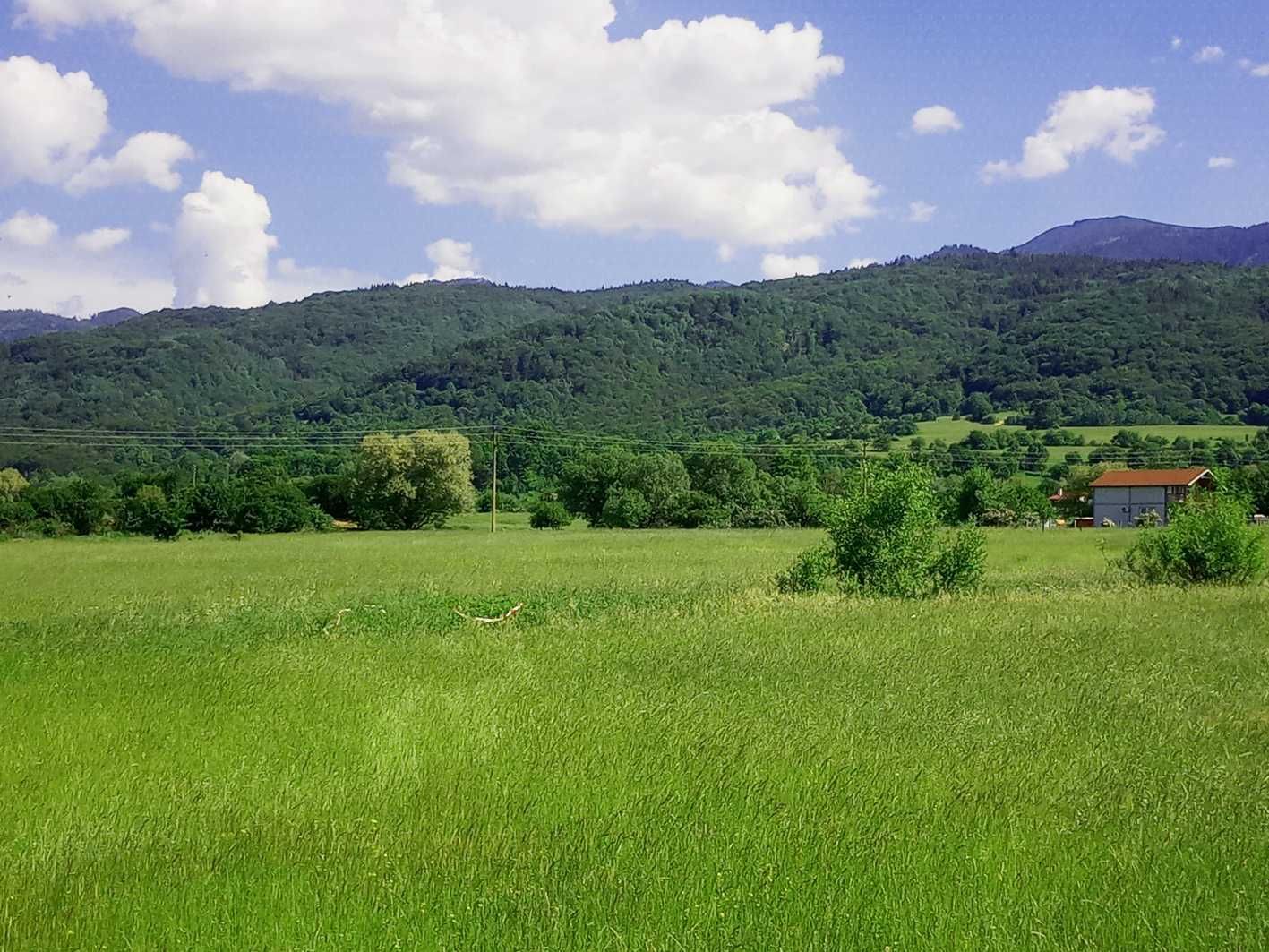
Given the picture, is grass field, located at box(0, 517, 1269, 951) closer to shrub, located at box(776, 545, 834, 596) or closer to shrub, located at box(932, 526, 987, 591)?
shrub, located at box(932, 526, 987, 591)

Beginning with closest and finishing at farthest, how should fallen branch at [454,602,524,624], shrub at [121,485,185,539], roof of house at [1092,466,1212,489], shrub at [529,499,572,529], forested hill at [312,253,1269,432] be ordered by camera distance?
fallen branch at [454,602,524,624]
shrub at [121,485,185,539]
shrub at [529,499,572,529]
roof of house at [1092,466,1212,489]
forested hill at [312,253,1269,432]

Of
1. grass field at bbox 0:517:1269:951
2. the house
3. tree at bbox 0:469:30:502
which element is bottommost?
the house

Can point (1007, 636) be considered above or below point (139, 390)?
below

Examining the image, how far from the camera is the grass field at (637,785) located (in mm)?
6488

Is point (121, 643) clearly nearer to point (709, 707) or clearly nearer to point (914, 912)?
point (709, 707)

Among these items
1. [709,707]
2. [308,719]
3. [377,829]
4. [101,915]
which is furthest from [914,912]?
[308,719]

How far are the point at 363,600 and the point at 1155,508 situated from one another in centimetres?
8946

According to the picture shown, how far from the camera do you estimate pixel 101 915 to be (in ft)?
21.1

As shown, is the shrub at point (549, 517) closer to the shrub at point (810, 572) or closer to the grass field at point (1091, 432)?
the shrub at point (810, 572)

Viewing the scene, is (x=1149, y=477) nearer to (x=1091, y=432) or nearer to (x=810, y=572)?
(x=1091, y=432)

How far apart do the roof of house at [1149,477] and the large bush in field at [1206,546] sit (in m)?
71.1

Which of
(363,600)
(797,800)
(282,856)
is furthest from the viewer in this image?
(363,600)

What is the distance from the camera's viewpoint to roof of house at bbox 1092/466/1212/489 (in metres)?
95.0

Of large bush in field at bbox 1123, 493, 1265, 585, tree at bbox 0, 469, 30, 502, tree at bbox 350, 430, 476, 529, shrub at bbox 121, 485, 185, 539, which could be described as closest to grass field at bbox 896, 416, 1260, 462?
tree at bbox 350, 430, 476, 529
